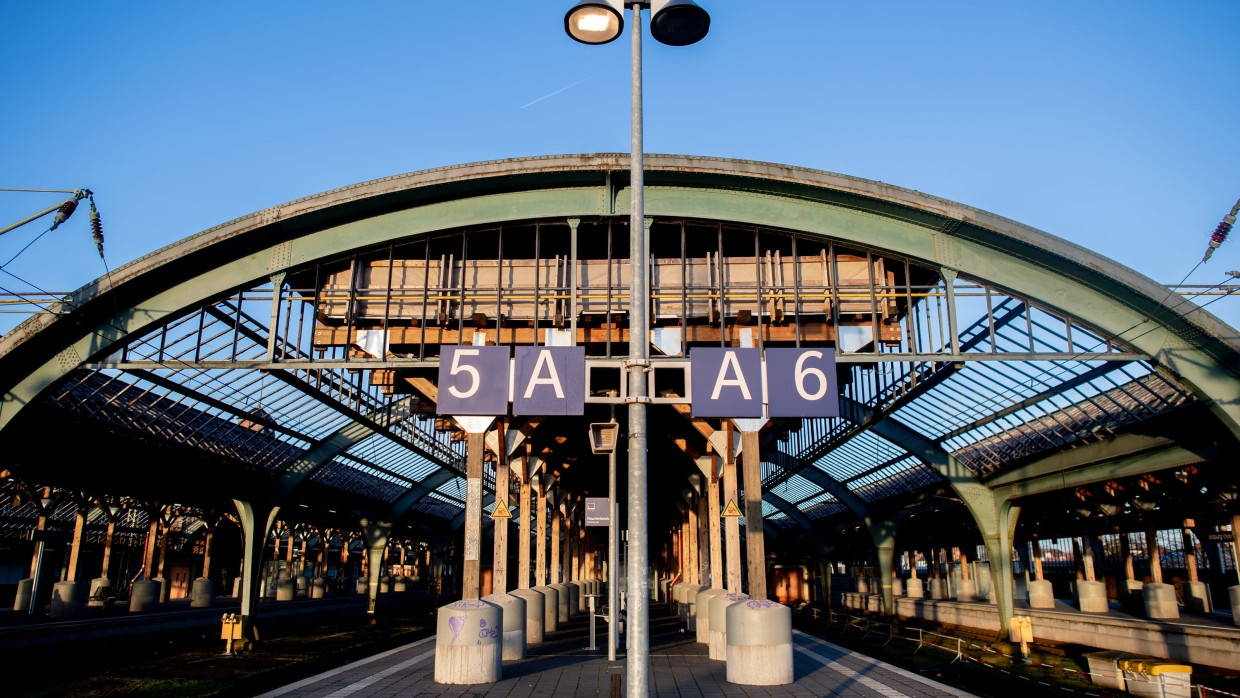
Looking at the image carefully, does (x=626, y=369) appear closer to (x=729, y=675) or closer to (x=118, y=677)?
(x=729, y=675)

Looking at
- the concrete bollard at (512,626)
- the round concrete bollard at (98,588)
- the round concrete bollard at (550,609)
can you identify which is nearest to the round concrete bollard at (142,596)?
the round concrete bollard at (98,588)

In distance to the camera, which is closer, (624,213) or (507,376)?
(507,376)

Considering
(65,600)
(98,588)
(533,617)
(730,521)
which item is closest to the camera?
(730,521)

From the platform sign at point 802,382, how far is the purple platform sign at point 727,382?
0.44m

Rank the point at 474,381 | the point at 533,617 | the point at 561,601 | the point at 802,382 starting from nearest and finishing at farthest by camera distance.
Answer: the point at 802,382, the point at 474,381, the point at 533,617, the point at 561,601

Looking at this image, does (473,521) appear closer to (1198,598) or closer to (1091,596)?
(1091,596)

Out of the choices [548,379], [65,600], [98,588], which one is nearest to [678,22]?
[548,379]

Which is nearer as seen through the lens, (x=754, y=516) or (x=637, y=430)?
(x=637, y=430)

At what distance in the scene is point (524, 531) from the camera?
26203 mm

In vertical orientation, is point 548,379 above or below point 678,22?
below

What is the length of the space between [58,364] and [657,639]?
18.3 m

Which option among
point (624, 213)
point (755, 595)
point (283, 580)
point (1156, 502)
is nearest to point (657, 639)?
point (755, 595)

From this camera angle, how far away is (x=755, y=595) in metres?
17.2

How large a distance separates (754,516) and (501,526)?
6.63 meters
